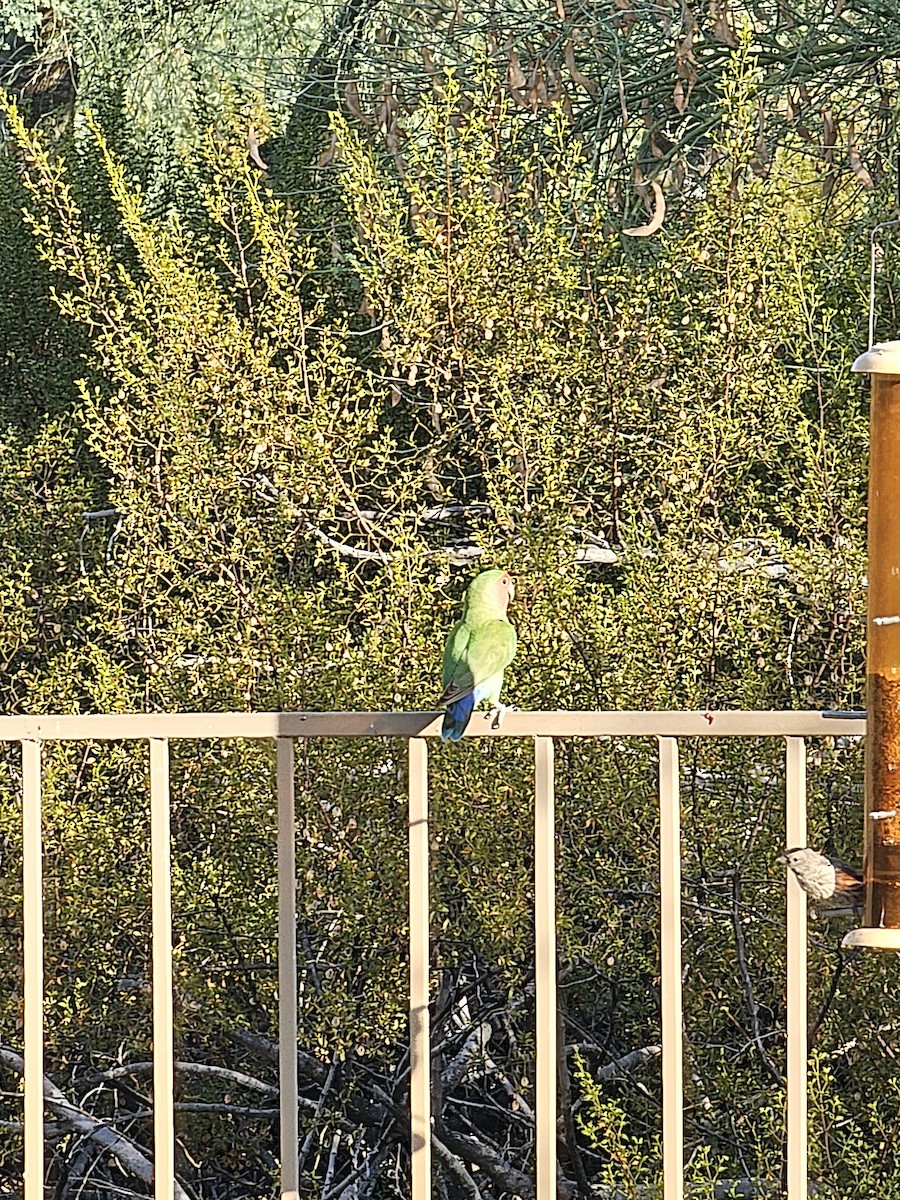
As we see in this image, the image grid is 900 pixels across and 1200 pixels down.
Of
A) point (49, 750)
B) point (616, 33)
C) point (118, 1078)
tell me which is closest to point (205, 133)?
point (616, 33)

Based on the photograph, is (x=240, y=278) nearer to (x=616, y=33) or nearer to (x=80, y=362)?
(x=80, y=362)

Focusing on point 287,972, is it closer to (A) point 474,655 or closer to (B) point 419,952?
(B) point 419,952

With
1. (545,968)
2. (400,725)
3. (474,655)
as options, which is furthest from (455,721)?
(545,968)

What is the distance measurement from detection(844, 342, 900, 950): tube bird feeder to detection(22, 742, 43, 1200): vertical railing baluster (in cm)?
96

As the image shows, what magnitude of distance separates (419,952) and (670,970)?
0.96 feet

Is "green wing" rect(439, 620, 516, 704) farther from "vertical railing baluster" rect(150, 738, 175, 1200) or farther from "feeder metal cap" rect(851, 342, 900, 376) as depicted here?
"feeder metal cap" rect(851, 342, 900, 376)

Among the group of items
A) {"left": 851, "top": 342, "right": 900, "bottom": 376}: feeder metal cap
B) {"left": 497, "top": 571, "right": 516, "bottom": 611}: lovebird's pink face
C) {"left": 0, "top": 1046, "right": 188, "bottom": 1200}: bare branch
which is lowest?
{"left": 0, "top": 1046, "right": 188, "bottom": 1200}: bare branch

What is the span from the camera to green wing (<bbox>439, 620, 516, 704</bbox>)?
1.87 metres

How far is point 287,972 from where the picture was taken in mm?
1775

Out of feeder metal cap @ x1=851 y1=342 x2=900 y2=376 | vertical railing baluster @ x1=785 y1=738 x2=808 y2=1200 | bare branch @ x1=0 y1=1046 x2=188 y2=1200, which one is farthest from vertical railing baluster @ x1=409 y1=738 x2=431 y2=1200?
bare branch @ x1=0 y1=1046 x2=188 y2=1200

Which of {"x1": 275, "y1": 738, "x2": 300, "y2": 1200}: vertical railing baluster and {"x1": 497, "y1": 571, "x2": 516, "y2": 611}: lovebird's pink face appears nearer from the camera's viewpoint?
{"x1": 275, "y1": 738, "x2": 300, "y2": 1200}: vertical railing baluster

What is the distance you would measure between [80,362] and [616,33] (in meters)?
1.43

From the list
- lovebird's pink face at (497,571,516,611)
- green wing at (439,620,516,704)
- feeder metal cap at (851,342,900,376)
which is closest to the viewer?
feeder metal cap at (851,342,900,376)

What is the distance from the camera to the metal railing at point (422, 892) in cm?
164
